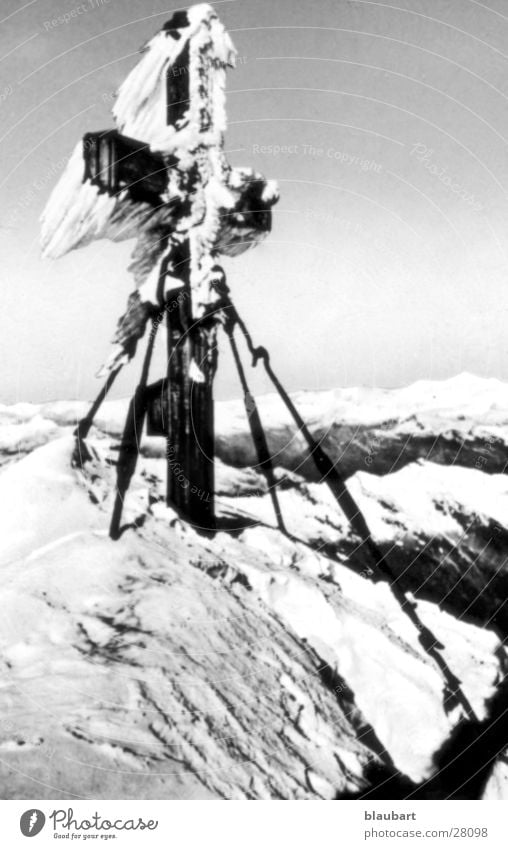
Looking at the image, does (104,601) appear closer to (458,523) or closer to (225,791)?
(225,791)

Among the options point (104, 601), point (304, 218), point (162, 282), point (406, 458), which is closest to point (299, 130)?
point (304, 218)

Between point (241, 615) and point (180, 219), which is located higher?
point (180, 219)
